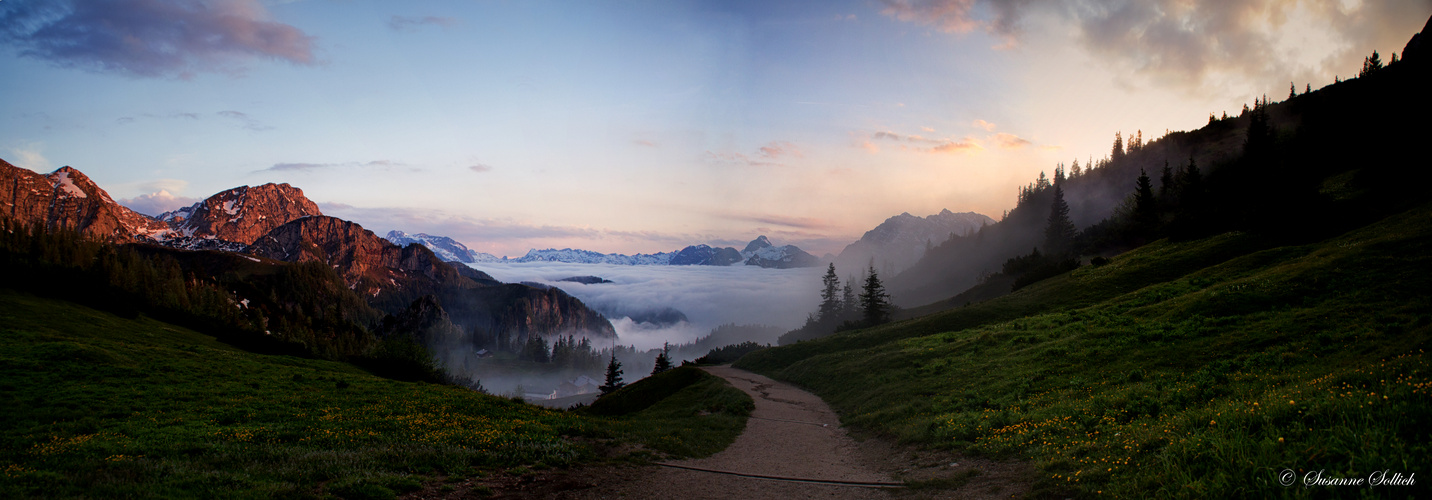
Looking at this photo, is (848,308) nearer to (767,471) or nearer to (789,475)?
(767,471)

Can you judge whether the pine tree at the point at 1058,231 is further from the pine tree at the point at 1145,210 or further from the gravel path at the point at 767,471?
the gravel path at the point at 767,471

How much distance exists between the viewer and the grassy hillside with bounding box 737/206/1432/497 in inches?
324

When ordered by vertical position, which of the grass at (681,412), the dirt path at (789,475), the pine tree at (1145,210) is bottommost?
the grass at (681,412)

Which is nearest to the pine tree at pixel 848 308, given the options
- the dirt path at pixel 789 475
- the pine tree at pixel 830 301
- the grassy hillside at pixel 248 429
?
the pine tree at pixel 830 301

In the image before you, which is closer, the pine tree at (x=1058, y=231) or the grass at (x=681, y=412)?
the grass at (x=681, y=412)

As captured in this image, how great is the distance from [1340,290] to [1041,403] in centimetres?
1634

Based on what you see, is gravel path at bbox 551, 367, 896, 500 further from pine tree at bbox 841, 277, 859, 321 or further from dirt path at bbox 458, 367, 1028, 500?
pine tree at bbox 841, 277, 859, 321

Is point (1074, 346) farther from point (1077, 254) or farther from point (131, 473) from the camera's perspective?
point (1077, 254)

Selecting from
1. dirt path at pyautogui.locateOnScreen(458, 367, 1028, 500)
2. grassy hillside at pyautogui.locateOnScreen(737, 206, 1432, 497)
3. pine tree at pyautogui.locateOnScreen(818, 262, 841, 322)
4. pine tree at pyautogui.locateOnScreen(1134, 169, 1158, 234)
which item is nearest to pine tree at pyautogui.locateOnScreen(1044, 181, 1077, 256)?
pine tree at pyautogui.locateOnScreen(1134, 169, 1158, 234)

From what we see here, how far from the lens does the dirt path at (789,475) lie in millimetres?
13273

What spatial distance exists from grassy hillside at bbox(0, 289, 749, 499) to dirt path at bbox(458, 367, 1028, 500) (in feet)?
5.07

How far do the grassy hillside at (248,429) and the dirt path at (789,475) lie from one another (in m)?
1.55

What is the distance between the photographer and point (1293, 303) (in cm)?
2266

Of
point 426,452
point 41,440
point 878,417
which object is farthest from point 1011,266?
point 41,440
